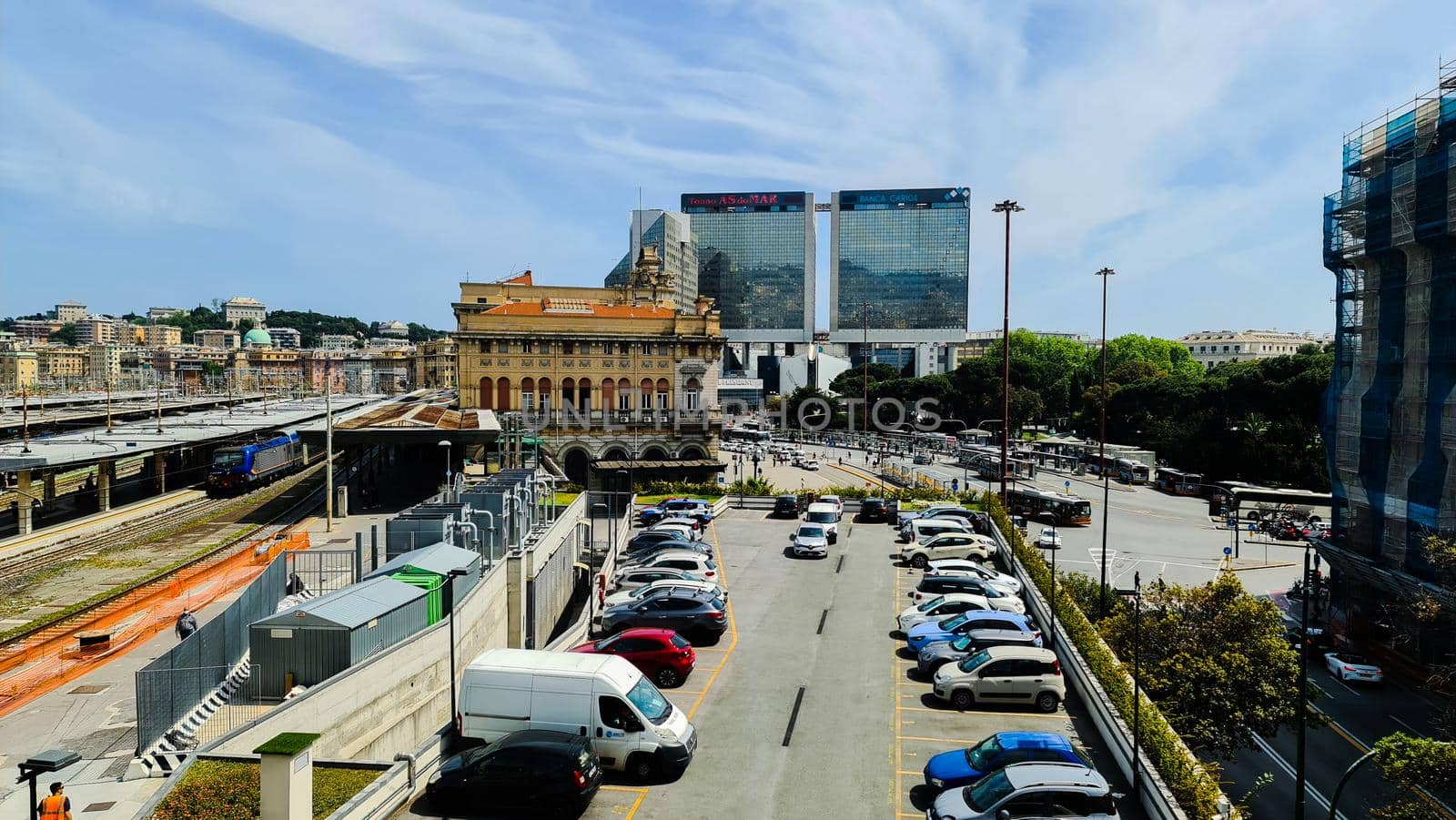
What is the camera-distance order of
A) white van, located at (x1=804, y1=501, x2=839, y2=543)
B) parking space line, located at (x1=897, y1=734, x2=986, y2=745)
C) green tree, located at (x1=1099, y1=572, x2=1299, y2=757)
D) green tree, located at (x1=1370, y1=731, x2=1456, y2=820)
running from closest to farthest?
green tree, located at (x1=1370, y1=731, x2=1456, y2=820) → parking space line, located at (x1=897, y1=734, x2=986, y2=745) → green tree, located at (x1=1099, y1=572, x2=1299, y2=757) → white van, located at (x1=804, y1=501, x2=839, y2=543)

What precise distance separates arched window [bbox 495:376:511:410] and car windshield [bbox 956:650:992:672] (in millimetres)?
59164

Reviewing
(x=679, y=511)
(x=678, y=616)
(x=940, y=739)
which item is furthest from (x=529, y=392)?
(x=940, y=739)

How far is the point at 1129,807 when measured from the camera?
14.9m

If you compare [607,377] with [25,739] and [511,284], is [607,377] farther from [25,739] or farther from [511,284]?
[25,739]

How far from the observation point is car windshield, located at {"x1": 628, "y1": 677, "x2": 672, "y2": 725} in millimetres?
15273

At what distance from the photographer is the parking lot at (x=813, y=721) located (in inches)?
576

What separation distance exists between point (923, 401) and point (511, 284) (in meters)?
58.7

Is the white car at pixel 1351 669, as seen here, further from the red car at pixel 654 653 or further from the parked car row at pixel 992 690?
the red car at pixel 654 653

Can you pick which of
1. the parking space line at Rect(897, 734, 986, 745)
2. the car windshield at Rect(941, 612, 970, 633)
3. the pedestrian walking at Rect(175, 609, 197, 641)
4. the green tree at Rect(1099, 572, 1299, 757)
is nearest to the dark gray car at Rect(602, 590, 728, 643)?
the car windshield at Rect(941, 612, 970, 633)

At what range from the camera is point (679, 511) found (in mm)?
46562

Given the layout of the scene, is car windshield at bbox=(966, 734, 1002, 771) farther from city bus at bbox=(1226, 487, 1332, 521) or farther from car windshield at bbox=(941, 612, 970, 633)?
city bus at bbox=(1226, 487, 1332, 521)

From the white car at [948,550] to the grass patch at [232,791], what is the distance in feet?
82.8

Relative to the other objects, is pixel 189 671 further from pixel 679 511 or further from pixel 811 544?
pixel 679 511

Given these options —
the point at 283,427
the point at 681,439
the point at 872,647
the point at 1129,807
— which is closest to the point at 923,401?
the point at 681,439
